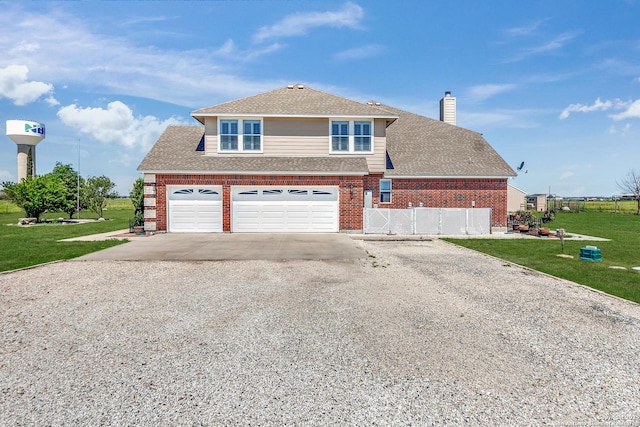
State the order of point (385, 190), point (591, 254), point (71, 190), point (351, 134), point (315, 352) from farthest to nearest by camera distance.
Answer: point (71, 190), point (385, 190), point (351, 134), point (591, 254), point (315, 352)

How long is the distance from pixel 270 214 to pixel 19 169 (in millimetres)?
48704

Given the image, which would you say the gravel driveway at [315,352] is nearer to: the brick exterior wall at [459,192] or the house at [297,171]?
the house at [297,171]

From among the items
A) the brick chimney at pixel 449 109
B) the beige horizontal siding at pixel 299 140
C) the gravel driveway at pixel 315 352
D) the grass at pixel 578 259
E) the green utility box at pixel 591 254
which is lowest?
the gravel driveway at pixel 315 352

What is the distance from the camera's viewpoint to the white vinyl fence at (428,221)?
19.5 metres

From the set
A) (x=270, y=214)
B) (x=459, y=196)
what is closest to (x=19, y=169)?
(x=270, y=214)

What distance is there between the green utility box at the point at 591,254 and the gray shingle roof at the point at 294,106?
11.4 metres

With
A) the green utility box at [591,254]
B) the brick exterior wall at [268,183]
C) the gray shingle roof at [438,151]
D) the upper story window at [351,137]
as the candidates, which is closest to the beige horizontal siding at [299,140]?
the upper story window at [351,137]

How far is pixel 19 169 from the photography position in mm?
49594

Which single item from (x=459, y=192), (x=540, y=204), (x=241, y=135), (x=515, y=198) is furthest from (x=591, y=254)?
(x=540, y=204)

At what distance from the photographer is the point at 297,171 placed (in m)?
19.1

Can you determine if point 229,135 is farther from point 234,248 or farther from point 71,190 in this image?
point 71,190

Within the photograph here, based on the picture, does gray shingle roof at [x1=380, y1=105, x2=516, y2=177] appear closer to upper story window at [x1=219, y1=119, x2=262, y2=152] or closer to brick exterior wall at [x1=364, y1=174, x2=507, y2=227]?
brick exterior wall at [x1=364, y1=174, x2=507, y2=227]

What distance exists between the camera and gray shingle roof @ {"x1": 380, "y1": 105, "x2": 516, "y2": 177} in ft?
70.6

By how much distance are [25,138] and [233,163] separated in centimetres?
4635
